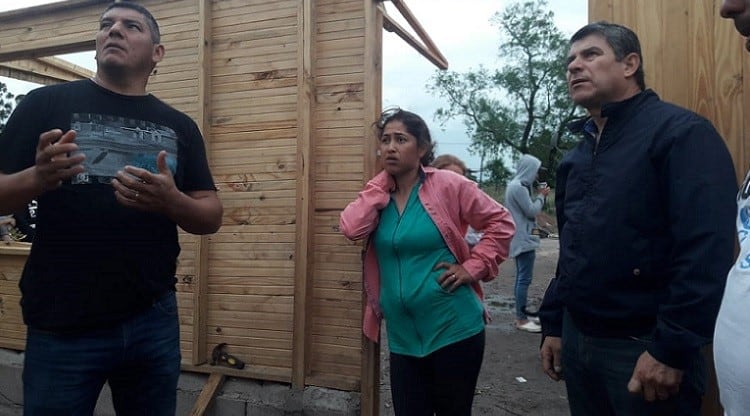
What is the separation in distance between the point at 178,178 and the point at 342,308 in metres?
1.68

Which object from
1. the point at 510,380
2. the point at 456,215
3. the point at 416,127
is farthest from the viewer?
the point at 510,380

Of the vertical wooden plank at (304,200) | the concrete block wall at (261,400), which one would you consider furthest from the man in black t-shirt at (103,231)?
the concrete block wall at (261,400)

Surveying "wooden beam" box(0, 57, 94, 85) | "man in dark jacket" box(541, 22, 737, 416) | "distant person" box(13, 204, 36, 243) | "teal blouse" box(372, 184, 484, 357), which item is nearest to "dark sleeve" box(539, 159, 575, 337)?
"man in dark jacket" box(541, 22, 737, 416)

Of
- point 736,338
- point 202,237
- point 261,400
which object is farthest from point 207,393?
point 736,338

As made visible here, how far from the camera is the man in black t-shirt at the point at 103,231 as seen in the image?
1.83 m

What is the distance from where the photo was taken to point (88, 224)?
6.23 ft

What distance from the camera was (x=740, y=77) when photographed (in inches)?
84.4

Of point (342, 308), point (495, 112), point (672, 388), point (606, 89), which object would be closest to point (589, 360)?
point (672, 388)

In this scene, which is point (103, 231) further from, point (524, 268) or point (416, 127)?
point (524, 268)

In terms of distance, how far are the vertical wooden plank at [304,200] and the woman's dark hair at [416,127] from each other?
0.81 m

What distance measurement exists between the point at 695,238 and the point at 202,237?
10.2 ft

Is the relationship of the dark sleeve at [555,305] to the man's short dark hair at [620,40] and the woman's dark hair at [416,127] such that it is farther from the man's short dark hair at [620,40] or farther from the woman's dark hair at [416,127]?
the woman's dark hair at [416,127]

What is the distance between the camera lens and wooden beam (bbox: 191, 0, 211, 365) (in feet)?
12.8

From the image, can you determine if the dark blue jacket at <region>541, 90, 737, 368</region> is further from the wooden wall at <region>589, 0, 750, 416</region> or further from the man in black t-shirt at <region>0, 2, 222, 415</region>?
the man in black t-shirt at <region>0, 2, 222, 415</region>
